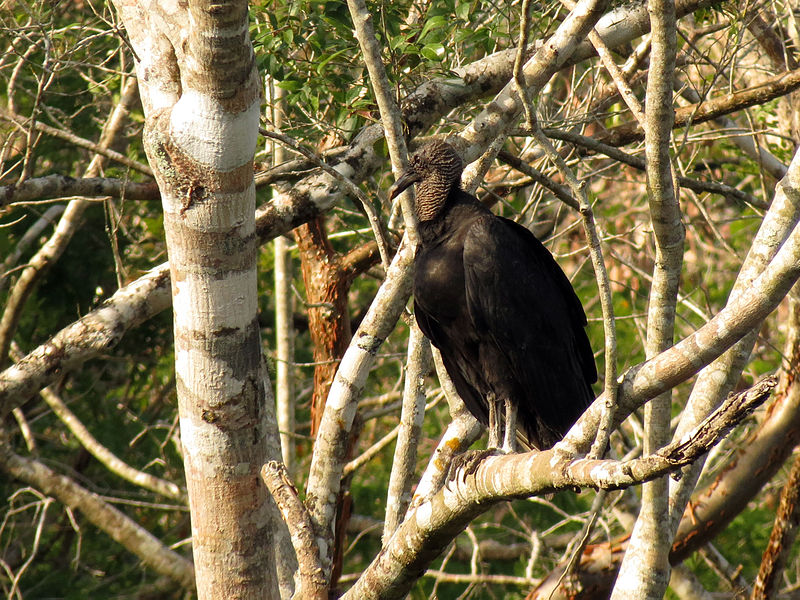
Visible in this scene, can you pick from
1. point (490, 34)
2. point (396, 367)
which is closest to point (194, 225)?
point (490, 34)

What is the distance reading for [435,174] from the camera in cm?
328

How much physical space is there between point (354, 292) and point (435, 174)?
149 inches

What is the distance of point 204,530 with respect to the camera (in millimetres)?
2469

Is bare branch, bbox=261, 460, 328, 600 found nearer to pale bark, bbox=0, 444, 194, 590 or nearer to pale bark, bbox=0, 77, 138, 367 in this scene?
pale bark, bbox=0, 444, 194, 590

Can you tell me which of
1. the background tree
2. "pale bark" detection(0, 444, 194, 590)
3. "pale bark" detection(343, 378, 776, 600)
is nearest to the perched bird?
the background tree

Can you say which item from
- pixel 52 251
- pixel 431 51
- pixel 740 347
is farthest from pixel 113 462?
pixel 740 347

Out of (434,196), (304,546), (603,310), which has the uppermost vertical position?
(434,196)

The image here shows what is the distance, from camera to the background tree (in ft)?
7.16

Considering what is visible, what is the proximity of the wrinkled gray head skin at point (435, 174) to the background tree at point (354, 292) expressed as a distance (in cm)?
8

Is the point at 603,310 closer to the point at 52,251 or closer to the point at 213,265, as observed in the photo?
the point at 213,265

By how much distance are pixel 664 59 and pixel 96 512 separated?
412 centimetres

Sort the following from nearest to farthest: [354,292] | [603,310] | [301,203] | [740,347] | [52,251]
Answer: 1. [603,310]
2. [740,347]
3. [301,203]
4. [52,251]
5. [354,292]

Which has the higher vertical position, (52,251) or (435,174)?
(52,251)

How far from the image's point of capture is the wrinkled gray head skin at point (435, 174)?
10.7 ft
